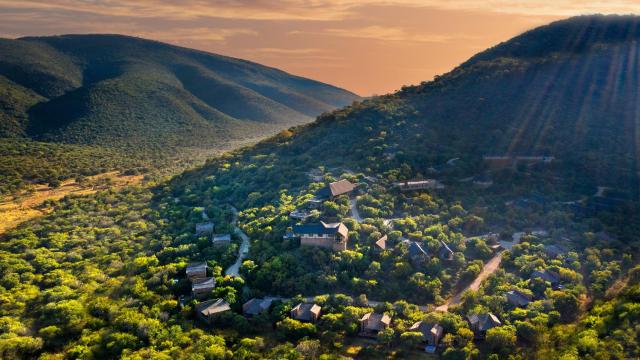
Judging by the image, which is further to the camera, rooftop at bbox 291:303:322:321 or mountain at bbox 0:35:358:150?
mountain at bbox 0:35:358:150

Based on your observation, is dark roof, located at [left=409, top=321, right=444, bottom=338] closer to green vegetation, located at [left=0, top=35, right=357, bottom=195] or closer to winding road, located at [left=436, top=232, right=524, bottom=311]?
winding road, located at [left=436, top=232, right=524, bottom=311]

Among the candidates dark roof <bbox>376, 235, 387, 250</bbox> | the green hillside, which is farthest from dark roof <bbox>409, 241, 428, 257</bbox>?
dark roof <bbox>376, 235, 387, 250</bbox>

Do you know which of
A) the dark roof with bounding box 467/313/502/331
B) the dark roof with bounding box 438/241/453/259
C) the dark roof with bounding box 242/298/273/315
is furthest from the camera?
the dark roof with bounding box 438/241/453/259

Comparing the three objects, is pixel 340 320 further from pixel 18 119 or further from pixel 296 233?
pixel 18 119

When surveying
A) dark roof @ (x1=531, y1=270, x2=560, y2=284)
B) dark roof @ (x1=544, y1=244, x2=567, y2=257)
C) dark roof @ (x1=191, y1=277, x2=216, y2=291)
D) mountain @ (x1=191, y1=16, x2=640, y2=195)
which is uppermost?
mountain @ (x1=191, y1=16, x2=640, y2=195)

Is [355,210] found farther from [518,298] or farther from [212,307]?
[212,307]

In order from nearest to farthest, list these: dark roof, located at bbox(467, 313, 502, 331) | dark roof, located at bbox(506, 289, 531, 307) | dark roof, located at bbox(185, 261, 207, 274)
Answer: dark roof, located at bbox(467, 313, 502, 331), dark roof, located at bbox(506, 289, 531, 307), dark roof, located at bbox(185, 261, 207, 274)

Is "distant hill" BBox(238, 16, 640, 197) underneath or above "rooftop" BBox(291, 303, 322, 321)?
above

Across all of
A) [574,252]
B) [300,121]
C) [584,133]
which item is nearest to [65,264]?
[574,252]
